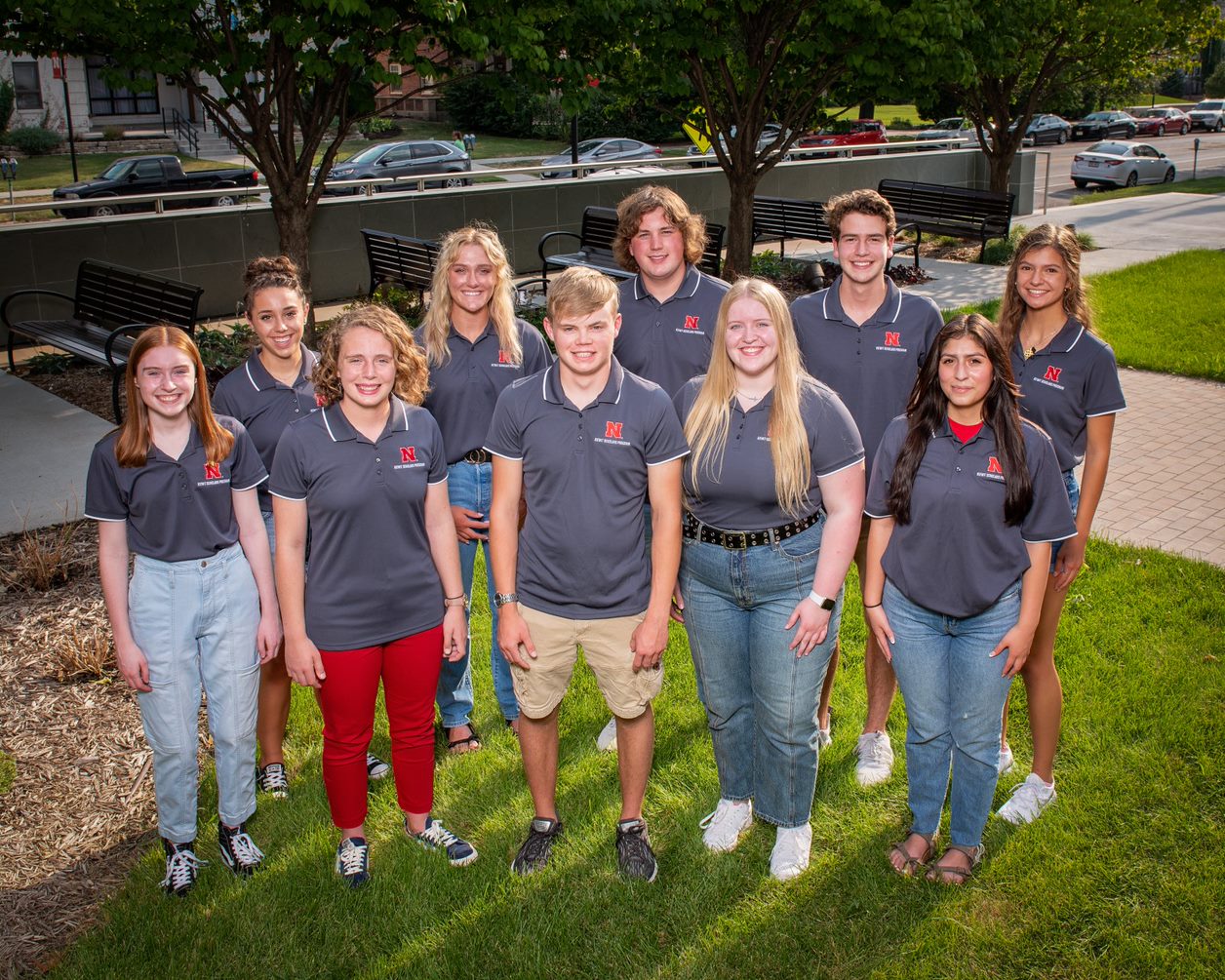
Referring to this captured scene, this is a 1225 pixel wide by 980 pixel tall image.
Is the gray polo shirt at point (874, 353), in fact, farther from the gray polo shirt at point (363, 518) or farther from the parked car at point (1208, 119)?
the parked car at point (1208, 119)

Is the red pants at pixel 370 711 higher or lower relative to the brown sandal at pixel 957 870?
higher

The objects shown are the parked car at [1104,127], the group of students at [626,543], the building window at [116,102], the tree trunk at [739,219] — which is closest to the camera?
the group of students at [626,543]

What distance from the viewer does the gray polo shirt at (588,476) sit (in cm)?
→ 366

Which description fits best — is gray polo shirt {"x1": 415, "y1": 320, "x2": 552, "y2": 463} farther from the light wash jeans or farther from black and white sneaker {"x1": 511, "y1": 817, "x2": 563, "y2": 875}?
black and white sneaker {"x1": 511, "y1": 817, "x2": 563, "y2": 875}

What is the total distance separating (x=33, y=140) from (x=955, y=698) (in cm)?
4623

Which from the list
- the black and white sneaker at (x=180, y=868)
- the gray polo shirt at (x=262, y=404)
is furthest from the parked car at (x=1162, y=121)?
the black and white sneaker at (x=180, y=868)

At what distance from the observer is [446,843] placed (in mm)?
4164

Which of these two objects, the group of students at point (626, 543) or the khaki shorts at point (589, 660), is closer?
the group of students at point (626, 543)

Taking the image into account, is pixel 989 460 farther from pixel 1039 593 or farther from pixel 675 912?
pixel 675 912

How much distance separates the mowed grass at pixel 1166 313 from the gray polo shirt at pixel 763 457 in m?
6.42

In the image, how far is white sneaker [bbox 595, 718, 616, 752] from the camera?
4844 mm

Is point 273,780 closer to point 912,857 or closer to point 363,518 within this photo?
point 363,518

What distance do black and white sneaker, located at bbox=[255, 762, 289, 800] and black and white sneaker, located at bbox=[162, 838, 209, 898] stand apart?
18.7 inches

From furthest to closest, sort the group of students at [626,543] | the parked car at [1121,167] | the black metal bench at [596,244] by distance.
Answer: the parked car at [1121,167] → the black metal bench at [596,244] → the group of students at [626,543]
